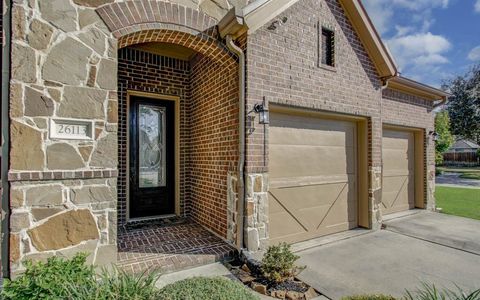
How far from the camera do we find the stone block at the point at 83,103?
3.24 m

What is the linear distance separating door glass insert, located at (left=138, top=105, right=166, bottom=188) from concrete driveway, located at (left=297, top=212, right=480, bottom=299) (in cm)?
350

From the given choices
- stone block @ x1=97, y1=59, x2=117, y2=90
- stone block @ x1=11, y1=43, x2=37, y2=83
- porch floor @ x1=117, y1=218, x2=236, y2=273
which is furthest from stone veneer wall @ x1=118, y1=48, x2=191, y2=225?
stone block @ x1=11, y1=43, x2=37, y2=83

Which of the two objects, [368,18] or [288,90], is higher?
[368,18]

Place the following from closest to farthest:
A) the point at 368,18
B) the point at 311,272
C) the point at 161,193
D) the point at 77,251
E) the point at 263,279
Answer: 1. the point at 77,251
2. the point at 263,279
3. the point at 311,272
4. the point at 368,18
5. the point at 161,193

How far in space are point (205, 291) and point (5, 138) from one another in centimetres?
283

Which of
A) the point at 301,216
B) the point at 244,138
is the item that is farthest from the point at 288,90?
the point at 301,216

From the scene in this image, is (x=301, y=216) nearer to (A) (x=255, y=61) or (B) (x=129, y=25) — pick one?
(A) (x=255, y=61)

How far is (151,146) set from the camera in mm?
5910

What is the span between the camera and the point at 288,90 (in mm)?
4680

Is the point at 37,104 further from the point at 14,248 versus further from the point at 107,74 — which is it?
the point at 14,248

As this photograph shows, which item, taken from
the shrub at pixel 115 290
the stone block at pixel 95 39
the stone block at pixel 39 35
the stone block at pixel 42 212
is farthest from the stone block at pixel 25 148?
the shrub at pixel 115 290

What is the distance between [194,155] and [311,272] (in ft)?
10.9

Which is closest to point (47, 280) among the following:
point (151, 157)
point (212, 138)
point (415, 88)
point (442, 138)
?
point (212, 138)

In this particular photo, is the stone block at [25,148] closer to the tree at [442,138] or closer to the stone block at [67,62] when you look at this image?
the stone block at [67,62]
